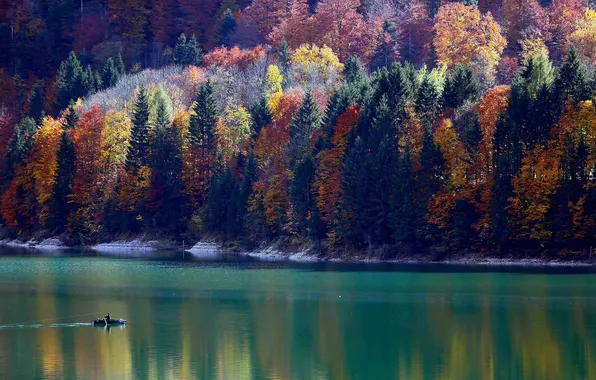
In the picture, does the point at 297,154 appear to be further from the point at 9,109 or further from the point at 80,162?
the point at 9,109

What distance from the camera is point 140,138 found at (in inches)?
4446

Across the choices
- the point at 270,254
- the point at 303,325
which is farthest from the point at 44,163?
the point at 303,325

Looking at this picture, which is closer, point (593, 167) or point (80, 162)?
point (593, 167)

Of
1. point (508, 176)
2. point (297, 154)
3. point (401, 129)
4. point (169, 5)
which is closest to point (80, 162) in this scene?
point (297, 154)

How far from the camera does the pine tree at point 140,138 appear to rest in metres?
112

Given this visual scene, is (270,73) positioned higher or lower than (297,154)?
higher

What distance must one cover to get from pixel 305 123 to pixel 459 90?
18.6 metres

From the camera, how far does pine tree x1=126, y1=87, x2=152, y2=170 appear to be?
368ft

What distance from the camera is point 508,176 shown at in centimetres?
7675

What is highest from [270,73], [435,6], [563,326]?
[435,6]

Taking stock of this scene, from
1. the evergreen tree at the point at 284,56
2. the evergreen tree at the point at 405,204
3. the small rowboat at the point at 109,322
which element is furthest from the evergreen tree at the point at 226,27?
the small rowboat at the point at 109,322

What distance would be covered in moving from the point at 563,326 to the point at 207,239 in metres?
60.4

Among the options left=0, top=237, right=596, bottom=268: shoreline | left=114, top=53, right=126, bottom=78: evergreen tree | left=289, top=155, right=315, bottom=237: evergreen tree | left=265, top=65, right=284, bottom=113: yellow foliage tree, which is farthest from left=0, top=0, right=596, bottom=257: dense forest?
left=114, top=53, right=126, bottom=78: evergreen tree

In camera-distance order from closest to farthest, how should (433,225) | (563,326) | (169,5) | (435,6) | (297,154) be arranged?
(563,326)
(433,225)
(297,154)
(435,6)
(169,5)
